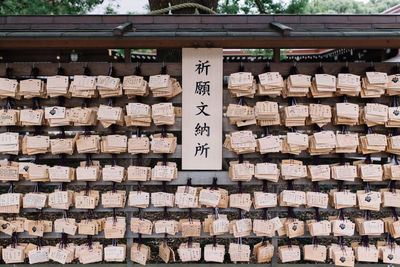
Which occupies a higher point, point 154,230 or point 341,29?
point 341,29

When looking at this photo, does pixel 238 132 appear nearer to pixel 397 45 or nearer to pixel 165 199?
pixel 165 199

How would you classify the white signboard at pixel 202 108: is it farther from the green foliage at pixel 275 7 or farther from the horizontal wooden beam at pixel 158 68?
the green foliage at pixel 275 7

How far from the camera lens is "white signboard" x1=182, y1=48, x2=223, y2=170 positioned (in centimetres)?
409

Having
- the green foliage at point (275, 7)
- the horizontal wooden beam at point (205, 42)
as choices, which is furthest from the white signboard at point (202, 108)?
the green foliage at point (275, 7)

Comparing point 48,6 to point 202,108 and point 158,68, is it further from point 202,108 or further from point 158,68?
point 202,108

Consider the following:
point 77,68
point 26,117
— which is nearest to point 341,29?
point 77,68

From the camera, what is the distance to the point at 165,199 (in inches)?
163

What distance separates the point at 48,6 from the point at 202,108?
301 inches

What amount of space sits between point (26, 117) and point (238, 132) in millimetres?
2776

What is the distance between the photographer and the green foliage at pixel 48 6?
8.95 metres

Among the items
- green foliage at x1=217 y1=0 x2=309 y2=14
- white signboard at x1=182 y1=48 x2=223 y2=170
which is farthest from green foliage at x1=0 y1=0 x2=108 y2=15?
white signboard at x1=182 y1=48 x2=223 y2=170

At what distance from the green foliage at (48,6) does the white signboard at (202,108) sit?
6.89 meters

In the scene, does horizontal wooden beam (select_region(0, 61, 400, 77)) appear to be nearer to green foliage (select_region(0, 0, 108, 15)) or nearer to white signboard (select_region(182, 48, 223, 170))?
white signboard (select_region(182, 48, 223, 170))

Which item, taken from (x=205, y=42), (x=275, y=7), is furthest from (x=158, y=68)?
(x=275, y=7)
